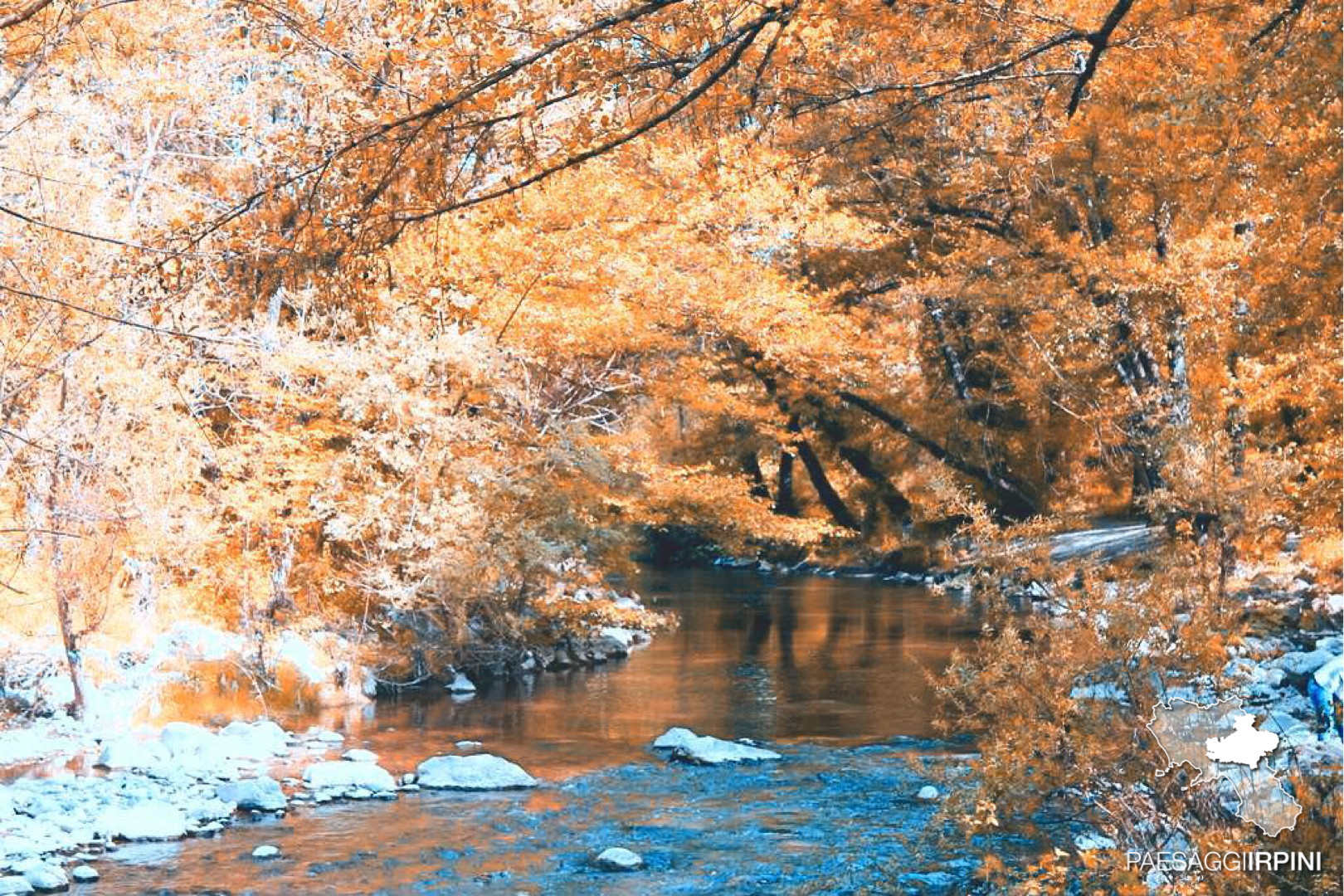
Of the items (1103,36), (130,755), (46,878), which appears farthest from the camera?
(130,755)

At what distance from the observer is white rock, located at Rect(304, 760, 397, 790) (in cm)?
869

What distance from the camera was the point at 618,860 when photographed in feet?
22.9

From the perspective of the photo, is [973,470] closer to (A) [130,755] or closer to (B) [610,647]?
(B) [610,647]

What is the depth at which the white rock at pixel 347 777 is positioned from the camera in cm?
869

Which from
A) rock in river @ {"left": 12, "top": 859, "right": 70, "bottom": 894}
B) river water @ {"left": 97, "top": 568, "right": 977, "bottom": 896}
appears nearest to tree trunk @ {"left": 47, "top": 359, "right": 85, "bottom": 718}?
river water @ {"left": 97, "top": 568, "right": 977, "bottom": 896}

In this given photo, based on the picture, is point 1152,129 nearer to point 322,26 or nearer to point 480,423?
point 480,423

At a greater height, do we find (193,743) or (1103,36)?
(1103,36)

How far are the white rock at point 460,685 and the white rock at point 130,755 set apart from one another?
3744 mm

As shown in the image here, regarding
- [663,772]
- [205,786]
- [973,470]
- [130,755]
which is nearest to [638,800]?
[663,772]

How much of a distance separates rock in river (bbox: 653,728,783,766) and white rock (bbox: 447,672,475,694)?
3.39 metres

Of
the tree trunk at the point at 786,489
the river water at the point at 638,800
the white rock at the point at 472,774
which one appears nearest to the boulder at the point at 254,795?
the river water at the point at 638,800

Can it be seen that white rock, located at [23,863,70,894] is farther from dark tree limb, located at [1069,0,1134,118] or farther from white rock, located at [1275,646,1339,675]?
white rock, located at [1275,646,1339,675]

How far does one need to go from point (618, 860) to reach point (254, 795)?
8.80ft

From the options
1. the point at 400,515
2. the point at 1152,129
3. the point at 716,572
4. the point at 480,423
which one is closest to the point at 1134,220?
the point at 1152,129
